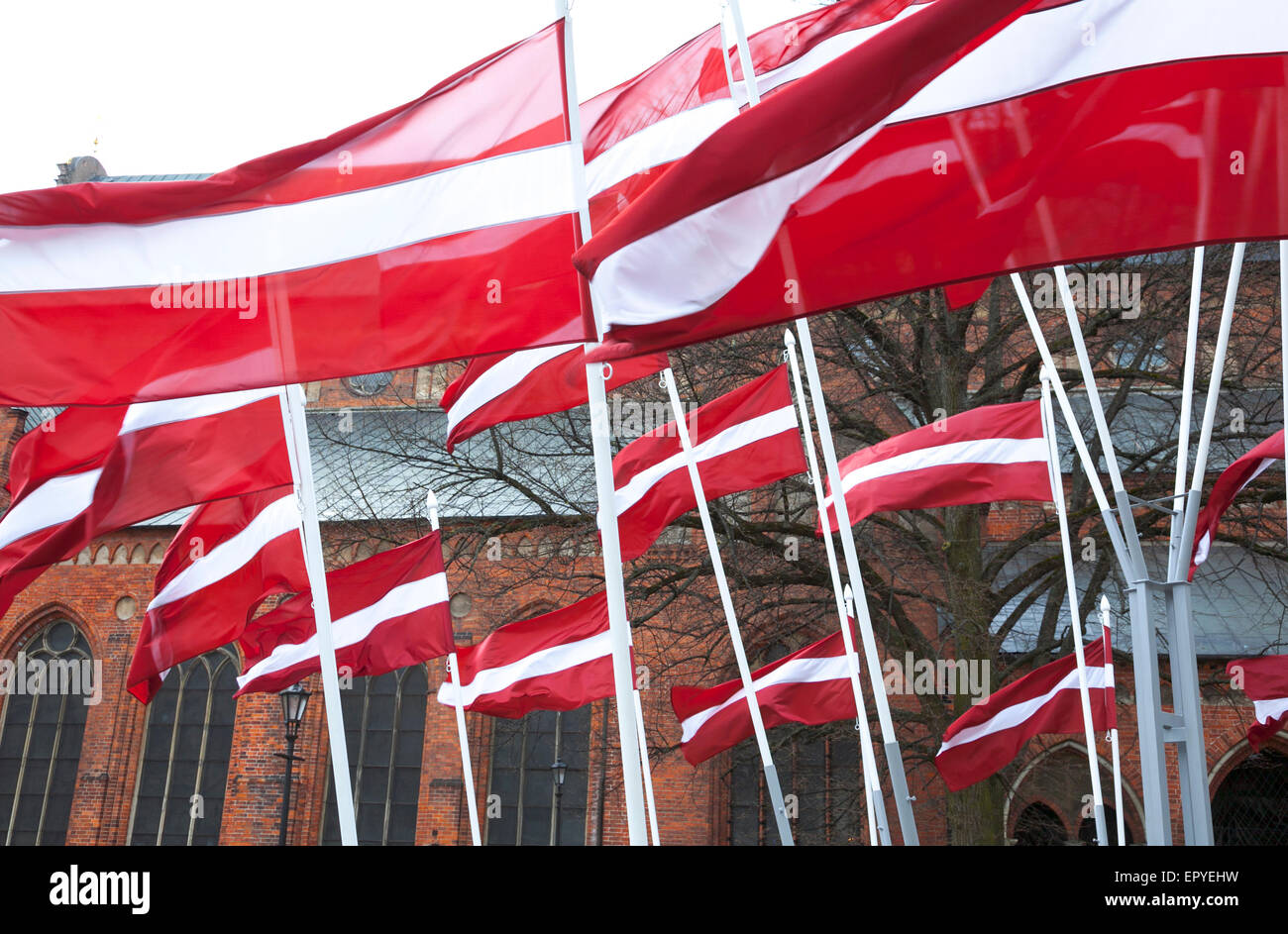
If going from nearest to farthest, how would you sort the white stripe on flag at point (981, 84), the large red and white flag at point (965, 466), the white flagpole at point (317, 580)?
the white stripe on flag at point (981, 84), the white flagpole at point (317, 580), the large red and white flag at point (965, 466)

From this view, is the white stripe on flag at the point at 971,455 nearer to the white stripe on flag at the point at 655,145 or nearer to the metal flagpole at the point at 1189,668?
the metal flagpole at the point at 1189,668

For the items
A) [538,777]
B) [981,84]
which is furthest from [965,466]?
[538,777]

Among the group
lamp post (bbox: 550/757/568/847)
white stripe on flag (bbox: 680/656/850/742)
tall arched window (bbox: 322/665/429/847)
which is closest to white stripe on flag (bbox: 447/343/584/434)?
white stripe on flag (bbox: 680/656/850/742)

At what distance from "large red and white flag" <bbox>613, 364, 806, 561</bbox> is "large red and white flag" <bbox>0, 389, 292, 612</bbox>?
3177 mm

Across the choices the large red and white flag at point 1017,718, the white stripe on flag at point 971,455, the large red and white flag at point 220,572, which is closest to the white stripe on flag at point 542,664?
the large red and white flag at point 220,572

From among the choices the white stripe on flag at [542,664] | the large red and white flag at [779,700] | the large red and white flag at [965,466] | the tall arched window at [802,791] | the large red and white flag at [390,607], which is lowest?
the tall arched window at [802,791]

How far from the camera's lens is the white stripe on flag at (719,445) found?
32.1 feet

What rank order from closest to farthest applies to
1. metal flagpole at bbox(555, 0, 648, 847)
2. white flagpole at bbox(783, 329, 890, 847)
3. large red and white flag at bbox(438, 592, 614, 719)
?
1. metal flagpole at bbox(555, 0, 648, 847)
2. white flagpole at bbox(783, 329, 890, 847)
3. large red and white flag at bbox(438, 592, 614, 719)

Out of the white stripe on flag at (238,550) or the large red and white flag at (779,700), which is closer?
the white stripe on flag at (238,550)

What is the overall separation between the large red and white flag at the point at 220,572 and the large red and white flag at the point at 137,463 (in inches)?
57.8

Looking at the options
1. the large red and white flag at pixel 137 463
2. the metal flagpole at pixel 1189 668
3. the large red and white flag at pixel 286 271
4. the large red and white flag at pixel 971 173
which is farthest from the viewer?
the large red and white flag at pixel 137 463

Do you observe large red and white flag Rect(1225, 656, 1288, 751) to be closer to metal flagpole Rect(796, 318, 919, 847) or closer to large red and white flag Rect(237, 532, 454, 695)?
metal flagpole Rect(796, 318, 919, 847)

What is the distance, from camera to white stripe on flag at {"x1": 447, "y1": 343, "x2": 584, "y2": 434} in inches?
312

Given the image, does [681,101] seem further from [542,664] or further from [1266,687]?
[1266,687]
